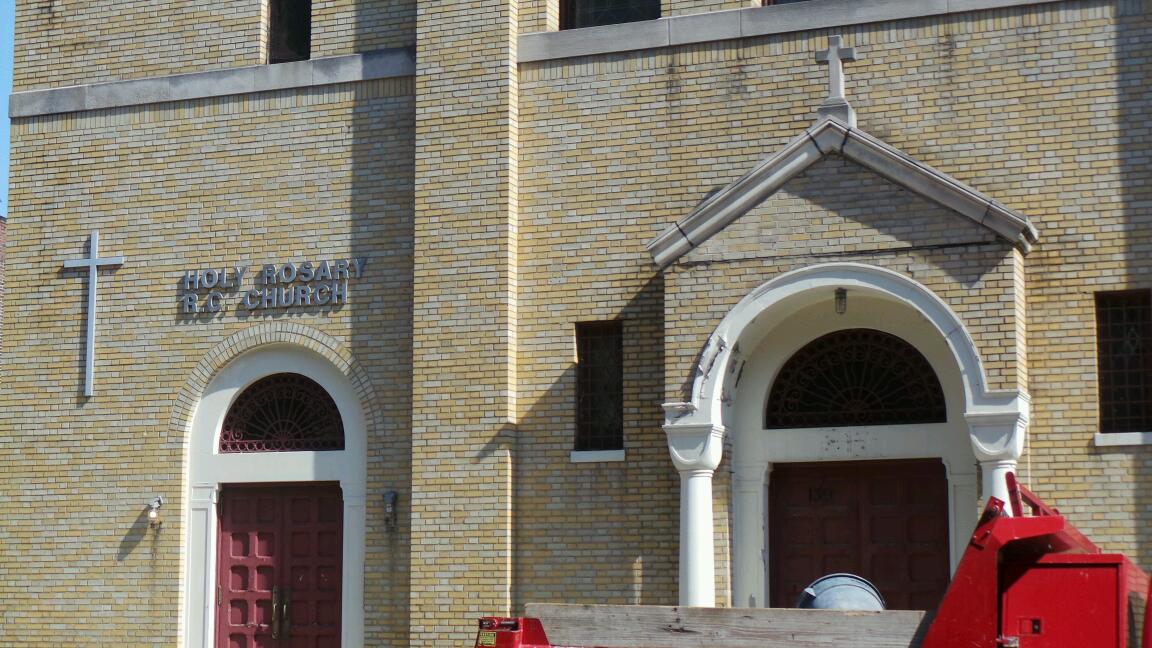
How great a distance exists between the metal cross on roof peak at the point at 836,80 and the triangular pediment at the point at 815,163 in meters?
0.27

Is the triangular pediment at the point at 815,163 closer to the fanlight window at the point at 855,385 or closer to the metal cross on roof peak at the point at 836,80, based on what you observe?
the metal cross on roof peak at the point at 836,80

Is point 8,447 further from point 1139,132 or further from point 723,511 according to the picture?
point 1139,132

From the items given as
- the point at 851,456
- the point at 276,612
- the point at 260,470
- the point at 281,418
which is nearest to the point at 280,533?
the point at 260,470

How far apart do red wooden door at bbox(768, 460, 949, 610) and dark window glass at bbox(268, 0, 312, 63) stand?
7568 millimetres

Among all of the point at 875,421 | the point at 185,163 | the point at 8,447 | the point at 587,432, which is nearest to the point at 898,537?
the point at 875,421

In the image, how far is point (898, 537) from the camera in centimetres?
1456

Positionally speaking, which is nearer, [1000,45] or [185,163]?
[1000,45]

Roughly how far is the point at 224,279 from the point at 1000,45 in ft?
28.3

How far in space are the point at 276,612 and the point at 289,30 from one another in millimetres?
6702

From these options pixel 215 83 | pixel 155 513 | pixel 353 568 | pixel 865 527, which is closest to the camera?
pixel 865 527

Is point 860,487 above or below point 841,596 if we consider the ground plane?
above

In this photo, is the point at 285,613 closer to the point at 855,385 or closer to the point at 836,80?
the point at 855,385

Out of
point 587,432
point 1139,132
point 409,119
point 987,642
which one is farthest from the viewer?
point 409,119

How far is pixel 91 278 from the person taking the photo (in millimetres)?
17781
